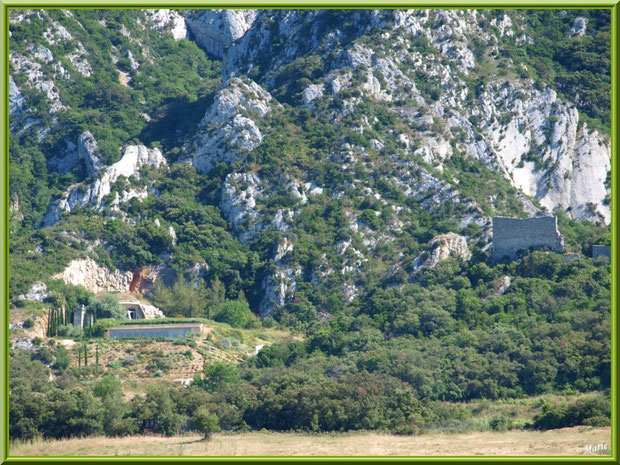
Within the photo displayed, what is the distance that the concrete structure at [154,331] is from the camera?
75312 millimetres

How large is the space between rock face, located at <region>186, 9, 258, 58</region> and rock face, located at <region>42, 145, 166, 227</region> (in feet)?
109

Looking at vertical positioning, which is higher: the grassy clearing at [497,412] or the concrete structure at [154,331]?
the concrete structure at [154,331]

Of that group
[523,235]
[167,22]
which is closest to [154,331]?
[523,235]

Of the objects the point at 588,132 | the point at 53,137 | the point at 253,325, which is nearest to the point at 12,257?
the point at 253,325

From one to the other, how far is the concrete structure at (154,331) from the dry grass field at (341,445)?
22103 mm

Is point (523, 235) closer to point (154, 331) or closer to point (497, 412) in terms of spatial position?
point (497, 412)

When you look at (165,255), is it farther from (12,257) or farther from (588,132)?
(588,132)

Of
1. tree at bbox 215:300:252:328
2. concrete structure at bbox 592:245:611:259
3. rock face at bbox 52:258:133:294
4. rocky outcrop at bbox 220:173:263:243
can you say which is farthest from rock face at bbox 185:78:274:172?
concrete structure at bbox 592:245:611:259

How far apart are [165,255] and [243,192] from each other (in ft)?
28.0

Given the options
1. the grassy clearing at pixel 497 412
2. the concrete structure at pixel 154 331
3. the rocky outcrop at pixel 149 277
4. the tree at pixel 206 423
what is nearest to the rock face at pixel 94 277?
the rocky outcrop at pixel 149 277

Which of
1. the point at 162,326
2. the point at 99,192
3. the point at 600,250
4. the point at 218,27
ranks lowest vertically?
the point at 162,326

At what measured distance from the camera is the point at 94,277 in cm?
8375

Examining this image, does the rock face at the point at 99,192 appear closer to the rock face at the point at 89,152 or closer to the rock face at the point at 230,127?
the rock face at the point at 230,127

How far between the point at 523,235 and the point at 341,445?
36.2 m
